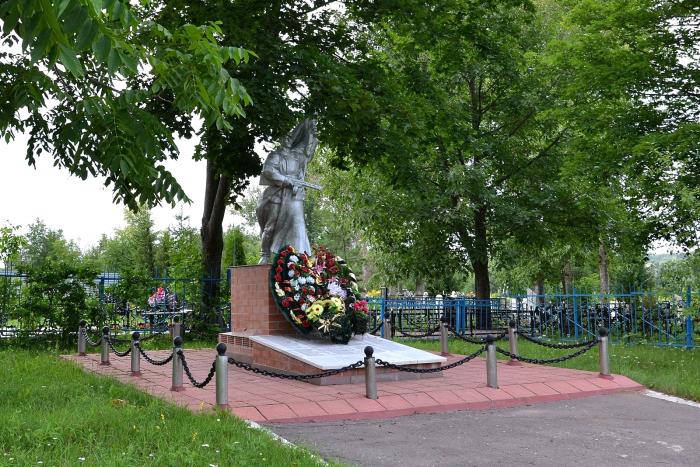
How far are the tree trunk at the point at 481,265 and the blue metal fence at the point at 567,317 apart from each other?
0.04 meters

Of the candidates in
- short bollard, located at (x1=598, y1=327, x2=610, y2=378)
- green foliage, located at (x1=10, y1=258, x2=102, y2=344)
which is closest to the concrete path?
short bollard, located at (x1=598, y1=327, x2=610, y2=378)

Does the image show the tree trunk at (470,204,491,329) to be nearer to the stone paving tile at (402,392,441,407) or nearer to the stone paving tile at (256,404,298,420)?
the stone paving tile at (402,392,441,407)

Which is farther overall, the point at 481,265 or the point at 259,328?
the point at 481,265

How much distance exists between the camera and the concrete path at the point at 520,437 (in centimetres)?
622

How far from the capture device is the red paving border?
7953 mm

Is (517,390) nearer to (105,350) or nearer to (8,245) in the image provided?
(105,350)

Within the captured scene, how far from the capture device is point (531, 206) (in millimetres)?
22203

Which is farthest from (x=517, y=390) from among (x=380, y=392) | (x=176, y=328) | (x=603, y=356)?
(x=176, y=328)

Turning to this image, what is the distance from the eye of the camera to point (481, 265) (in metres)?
23.9

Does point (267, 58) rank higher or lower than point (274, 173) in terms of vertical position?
higher

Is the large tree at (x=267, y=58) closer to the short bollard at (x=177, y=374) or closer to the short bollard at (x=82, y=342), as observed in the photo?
the short bollard at (x=82, y=342)

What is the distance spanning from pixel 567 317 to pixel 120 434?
51.0ft

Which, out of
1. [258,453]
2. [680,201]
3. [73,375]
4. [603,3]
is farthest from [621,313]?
[258,453]

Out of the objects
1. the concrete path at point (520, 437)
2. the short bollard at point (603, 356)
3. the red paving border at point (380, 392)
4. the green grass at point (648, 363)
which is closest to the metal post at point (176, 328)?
the red paving border at point (380, 392)
